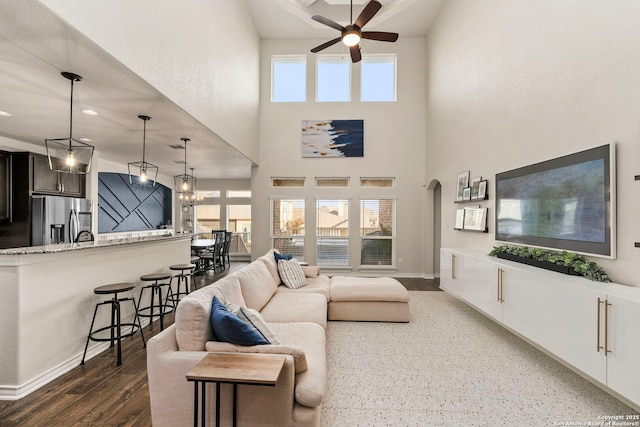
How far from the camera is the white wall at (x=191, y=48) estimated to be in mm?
2373

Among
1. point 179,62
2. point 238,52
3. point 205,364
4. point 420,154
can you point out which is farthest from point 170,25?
point 420,154

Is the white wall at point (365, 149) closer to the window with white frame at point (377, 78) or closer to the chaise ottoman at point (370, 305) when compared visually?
the window with white frame at point (377, 78)

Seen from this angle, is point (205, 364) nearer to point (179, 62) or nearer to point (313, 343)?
point (313, 343)

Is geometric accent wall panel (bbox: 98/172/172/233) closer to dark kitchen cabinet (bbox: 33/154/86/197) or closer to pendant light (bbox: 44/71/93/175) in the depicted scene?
dark kitchen cabinet (bbox: 33/154/86/197)

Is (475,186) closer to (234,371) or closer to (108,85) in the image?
(234,371)

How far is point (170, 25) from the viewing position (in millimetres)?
3307

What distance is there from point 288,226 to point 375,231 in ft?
7.03

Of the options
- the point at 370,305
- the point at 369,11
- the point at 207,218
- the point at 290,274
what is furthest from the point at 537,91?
the point at 207,218

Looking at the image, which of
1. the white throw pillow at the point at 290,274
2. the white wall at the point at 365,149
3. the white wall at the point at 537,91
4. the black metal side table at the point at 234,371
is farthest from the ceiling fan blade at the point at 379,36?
the black metal side table at the point at 234,371

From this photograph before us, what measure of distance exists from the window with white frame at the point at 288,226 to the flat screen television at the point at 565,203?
454cm

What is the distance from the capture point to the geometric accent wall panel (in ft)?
23.7

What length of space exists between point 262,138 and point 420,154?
12.6 feet

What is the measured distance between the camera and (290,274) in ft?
14.1

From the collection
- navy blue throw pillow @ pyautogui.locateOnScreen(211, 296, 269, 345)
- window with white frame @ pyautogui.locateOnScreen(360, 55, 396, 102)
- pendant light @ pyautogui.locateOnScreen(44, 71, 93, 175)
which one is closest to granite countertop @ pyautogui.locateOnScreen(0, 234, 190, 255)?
pendant light @ pyautogui.locateOnScreen(44, 71, 93, 175)
